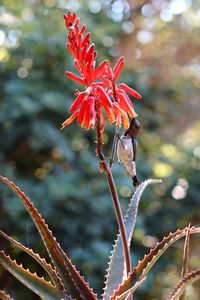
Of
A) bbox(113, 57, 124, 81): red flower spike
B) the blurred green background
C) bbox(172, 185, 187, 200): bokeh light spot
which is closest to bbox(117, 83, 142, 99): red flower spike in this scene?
bbox(113, 57, 124, 81): red flower spike

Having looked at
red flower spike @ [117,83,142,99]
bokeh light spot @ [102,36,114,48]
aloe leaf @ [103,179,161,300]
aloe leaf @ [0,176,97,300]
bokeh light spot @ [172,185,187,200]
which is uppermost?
bokeh light spot @ [102,36,114,48]

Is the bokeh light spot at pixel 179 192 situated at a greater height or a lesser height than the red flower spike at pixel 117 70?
greater

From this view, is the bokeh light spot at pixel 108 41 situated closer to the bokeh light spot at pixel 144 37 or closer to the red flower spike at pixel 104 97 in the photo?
the bokeh light spot at pixel 144 37

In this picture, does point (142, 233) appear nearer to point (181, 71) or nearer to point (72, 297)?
point (181, 71)

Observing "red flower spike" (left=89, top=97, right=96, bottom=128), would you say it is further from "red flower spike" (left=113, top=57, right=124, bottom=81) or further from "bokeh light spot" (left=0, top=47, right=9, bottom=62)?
"bokeh light spot" (left=0, top=47, right=9, bottom=62)

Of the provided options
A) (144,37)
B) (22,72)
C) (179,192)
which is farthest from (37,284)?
(144,37)

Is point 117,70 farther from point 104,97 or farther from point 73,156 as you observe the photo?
point 73,156

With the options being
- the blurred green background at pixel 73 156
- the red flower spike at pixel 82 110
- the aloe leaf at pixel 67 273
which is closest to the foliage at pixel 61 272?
the aloe leaf at pixel 67 273

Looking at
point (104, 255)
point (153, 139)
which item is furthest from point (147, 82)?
point (104, 255)
